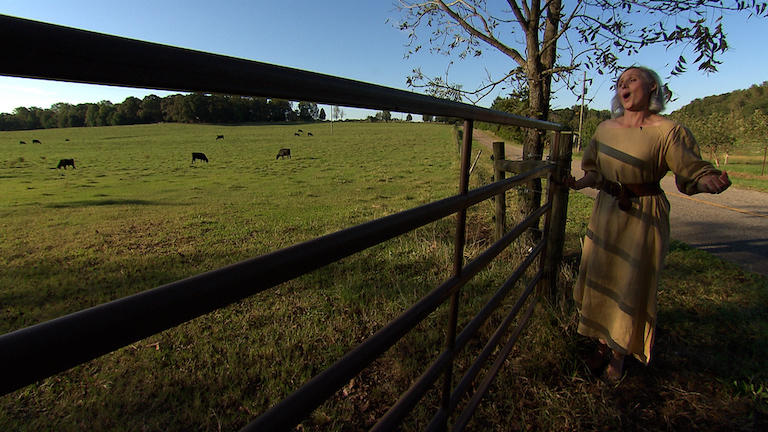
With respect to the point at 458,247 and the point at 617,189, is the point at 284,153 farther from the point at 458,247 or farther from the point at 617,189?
the point at 458,247

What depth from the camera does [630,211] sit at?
2238mm

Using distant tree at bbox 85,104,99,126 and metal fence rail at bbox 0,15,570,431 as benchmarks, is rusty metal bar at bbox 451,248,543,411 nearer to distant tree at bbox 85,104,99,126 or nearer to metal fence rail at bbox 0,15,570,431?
metal fence rail at bbox 0,15,570,431

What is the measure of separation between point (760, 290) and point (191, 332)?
5.48 m

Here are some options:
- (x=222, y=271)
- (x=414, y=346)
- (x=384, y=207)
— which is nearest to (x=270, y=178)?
(x=384, y=207)

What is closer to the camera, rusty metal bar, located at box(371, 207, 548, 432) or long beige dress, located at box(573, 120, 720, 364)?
rusty metal bar, located at box(371, 207, 548, 432)

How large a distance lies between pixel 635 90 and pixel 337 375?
2.19 metres

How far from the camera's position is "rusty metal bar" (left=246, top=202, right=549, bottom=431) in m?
0.74

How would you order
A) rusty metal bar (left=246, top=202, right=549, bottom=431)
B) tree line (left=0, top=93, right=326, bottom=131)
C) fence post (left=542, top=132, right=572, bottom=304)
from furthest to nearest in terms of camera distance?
fence post (left=542, top=132, right=572, bottom=304)
tree line (left=0, top=93, right=326, bottom=131)
rusty metal bar (left=246, top=202, right=549, bottom=431)

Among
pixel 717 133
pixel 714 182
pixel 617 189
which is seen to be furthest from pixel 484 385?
pixel 717 133

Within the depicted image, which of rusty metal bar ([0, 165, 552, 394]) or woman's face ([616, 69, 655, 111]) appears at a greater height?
woman's face ([616, 69, 655, 111])

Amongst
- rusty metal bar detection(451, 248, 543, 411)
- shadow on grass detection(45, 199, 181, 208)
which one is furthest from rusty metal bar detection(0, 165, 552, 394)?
shadow on grass detection(45, 199, 181, 208)

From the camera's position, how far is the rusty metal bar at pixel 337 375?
74cm

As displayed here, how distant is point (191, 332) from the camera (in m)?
3.02

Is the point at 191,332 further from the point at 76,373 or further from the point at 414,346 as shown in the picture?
the point at 414,346
